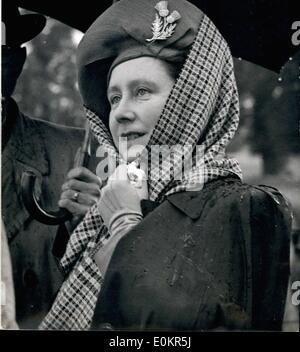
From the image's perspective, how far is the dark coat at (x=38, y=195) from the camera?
497cm

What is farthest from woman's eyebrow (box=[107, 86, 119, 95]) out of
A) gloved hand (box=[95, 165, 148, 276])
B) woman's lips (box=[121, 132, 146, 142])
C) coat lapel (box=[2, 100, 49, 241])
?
coat lapel (box=[2, 100, 49, 241])

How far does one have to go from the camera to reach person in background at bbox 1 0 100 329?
4988 mm

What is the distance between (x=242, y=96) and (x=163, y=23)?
587mm

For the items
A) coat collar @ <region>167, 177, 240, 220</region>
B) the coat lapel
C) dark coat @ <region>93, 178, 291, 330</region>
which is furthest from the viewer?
the coat lapel

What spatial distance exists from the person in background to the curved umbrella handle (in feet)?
0.11

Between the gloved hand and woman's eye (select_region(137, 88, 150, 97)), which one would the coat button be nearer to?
the gloved hand

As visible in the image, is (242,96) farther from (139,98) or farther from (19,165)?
(19,165)

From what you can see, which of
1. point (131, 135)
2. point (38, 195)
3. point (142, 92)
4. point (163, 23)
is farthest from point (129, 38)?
point (38, 195)

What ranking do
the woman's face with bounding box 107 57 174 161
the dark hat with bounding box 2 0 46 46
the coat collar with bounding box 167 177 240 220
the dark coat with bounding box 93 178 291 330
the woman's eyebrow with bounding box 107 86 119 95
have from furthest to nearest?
the dark hat with bounding box 2 0 46 46 → the woman's eyebrow with bounding box 107 86 119 95 → the woman's face with bounding box 107 57 174 161 → the coat collar with bounding box 167 177 240 220 → the dark coat with bounding box 93 178 291 330

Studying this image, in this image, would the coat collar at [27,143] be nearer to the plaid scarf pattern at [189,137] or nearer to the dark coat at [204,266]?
the plaid scarf pattern at [189,137]

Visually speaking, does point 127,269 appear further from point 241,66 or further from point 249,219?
point 241,66

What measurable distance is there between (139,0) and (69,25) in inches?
17.2

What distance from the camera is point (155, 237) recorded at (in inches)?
185

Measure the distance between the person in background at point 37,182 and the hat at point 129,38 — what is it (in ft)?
0.97
